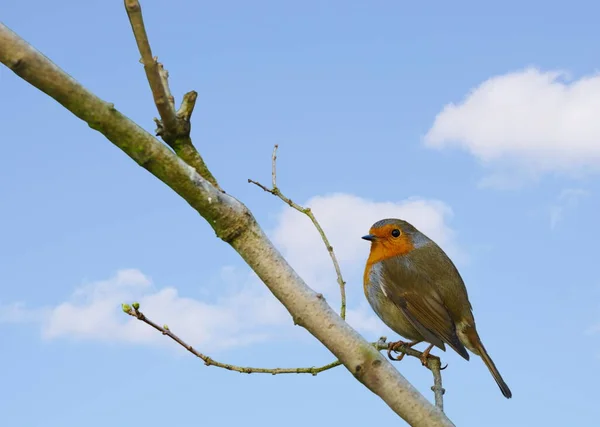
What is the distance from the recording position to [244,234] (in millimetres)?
2527

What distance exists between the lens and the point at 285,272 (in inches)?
99.2

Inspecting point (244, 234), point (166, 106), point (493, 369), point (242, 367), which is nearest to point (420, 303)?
point (493, 369)

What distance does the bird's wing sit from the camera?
191 inches

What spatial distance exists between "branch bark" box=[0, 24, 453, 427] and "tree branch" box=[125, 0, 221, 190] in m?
0.18

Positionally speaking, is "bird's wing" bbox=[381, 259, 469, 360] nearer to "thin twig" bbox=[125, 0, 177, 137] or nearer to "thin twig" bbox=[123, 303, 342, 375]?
"thin twig" bbox=[123, 303, 342, 375]

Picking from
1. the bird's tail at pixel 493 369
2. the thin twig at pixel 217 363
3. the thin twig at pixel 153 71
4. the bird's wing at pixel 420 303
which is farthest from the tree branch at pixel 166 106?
the bird's tail at pixel 493 369

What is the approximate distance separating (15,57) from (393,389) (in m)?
1.80

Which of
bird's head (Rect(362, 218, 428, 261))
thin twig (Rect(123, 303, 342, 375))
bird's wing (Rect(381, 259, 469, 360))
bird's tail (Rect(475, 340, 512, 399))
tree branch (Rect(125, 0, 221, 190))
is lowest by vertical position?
thin twig (Rect(123, 303, 342, 375))

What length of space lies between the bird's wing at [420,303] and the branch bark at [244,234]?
220 cm

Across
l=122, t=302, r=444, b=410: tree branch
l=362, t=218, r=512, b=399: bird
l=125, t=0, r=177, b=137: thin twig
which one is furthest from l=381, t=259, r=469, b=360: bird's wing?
l=125, t=0, r=177, b=137: thin twig

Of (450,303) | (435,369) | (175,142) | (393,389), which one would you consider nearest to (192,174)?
(175,142)

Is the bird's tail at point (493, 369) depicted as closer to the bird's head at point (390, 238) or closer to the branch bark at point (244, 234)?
the bird's head at point (390, 238)

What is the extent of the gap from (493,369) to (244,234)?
3.06m

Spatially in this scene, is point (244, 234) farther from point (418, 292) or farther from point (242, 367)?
point (418, 292)
